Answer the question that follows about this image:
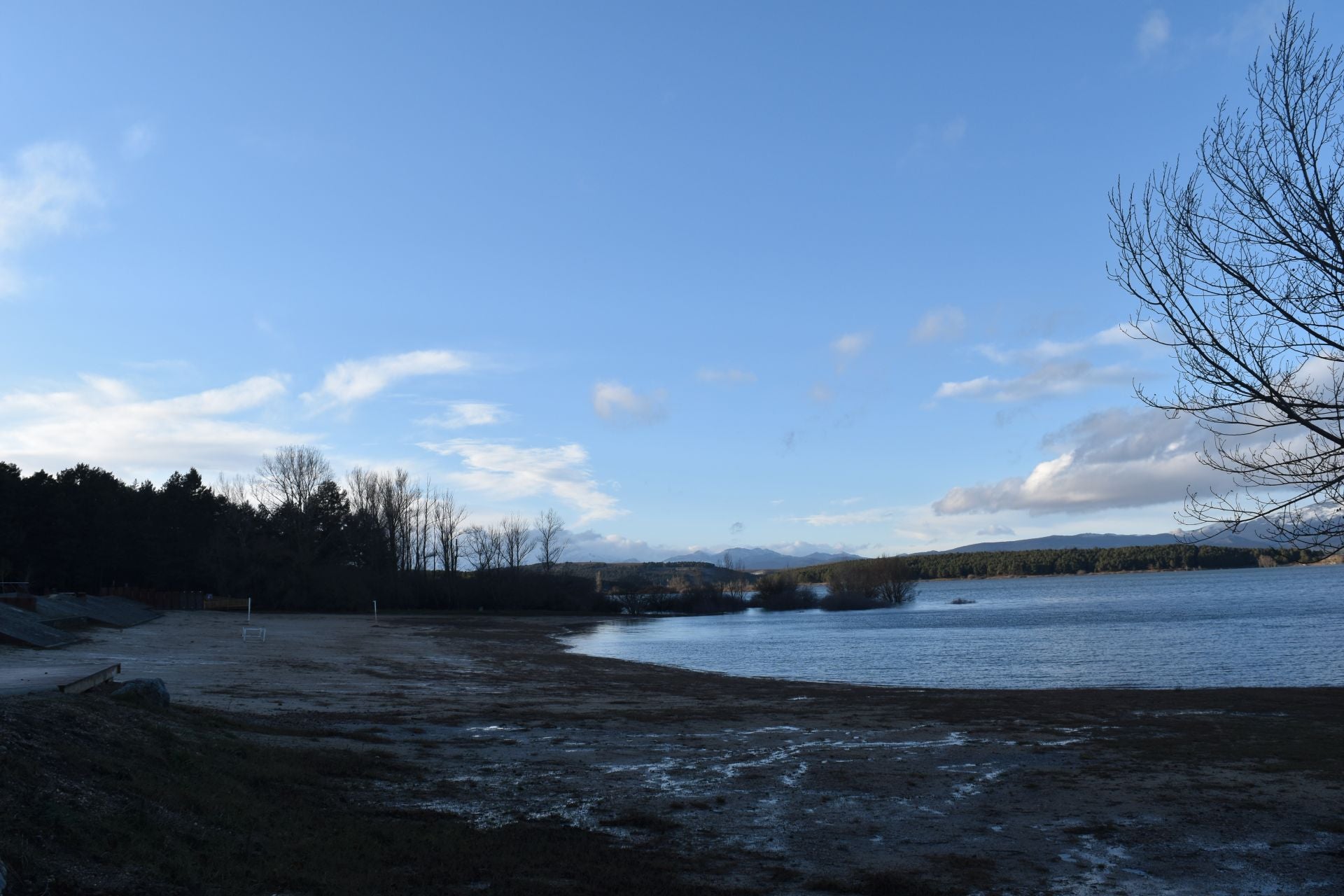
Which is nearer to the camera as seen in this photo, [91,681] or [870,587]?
[91,681]

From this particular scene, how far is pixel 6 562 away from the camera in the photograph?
199 feet

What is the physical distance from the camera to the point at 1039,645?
174ft

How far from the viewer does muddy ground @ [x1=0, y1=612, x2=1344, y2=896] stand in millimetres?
9758

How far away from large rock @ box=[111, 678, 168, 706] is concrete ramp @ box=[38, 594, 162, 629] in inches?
926

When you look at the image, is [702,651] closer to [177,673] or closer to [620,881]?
[177,673]

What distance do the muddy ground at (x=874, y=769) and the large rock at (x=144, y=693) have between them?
2.64 meters

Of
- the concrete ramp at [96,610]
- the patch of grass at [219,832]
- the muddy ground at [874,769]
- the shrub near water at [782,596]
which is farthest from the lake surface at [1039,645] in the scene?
the shrub near water at [782,596]

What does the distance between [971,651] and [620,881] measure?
4552cm

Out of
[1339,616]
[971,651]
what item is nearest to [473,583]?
[971,651]

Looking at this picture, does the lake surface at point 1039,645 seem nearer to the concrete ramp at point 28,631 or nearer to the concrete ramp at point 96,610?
the concrete ramp at point 96,610

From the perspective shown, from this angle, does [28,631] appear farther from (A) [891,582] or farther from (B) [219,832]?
(A) [891,582]

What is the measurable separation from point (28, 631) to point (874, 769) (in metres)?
23.3

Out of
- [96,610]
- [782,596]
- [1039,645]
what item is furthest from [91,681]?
[782,596]

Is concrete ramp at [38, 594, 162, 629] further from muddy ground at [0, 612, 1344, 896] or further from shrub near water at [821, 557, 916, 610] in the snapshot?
shrub near water at [821, 557, 916, 610]
